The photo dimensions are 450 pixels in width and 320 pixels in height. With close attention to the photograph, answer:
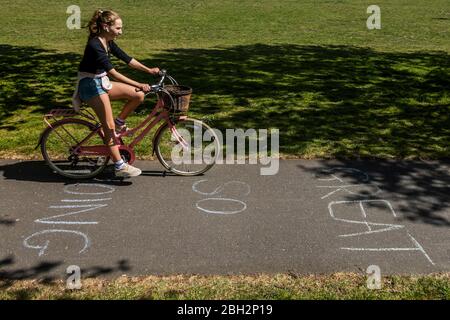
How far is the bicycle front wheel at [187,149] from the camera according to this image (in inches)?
248

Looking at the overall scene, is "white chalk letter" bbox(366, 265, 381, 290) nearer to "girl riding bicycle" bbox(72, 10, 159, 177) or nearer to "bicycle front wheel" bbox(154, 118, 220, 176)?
"bicycle front wheel" bbox(154, 118, 220, 176)

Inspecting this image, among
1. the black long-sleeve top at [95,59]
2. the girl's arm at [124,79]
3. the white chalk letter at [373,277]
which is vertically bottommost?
the white chalk letter at [373,277]

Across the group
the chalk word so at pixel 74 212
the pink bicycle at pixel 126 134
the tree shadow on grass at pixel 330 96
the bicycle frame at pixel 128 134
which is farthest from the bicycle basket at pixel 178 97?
the tree shadow on grass at pixel 330 96

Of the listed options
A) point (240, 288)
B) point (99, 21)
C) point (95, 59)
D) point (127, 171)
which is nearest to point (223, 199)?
point (127, 171)

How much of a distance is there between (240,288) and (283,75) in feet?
27.6

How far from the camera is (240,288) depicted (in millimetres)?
4211

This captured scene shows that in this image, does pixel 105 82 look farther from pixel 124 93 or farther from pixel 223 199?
pixel 223 199

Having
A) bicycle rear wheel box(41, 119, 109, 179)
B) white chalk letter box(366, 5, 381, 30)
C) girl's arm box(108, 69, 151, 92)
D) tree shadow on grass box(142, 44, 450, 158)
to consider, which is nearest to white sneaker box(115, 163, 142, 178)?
bicycle rear wheel box(41, 119, 109, 179)

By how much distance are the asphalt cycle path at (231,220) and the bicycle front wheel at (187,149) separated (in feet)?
0.58

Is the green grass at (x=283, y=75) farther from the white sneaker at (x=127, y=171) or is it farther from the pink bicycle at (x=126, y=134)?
the white sneaker at (x=127, y=171)

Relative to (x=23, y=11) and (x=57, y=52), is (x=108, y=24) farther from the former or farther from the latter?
(x=23, y=11)

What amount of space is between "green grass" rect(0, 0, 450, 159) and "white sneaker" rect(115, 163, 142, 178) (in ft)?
2.97

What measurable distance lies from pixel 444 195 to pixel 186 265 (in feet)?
11.2

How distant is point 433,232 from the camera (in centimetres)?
514
